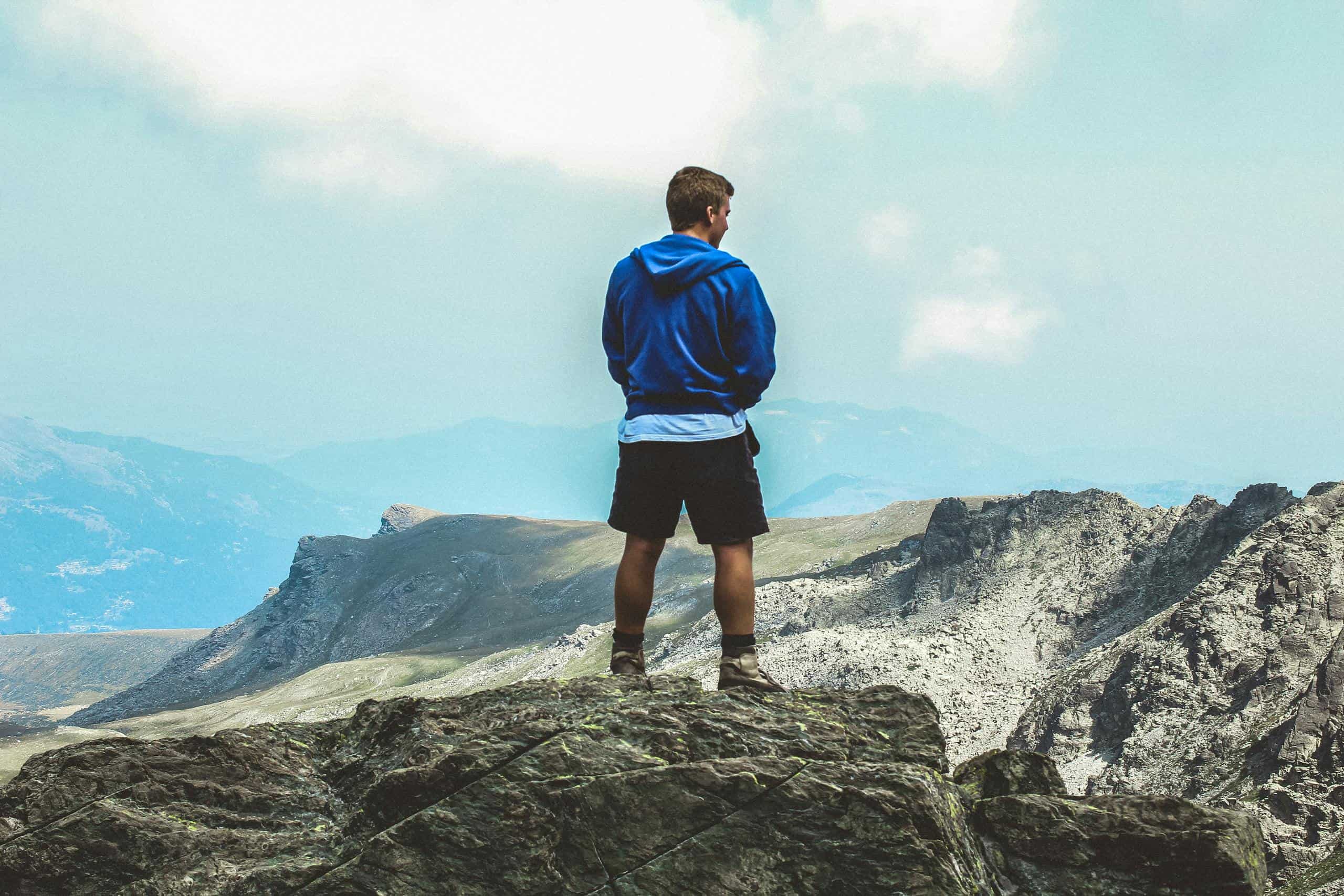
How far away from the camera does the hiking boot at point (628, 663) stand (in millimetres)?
9672

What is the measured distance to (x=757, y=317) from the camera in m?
8.83

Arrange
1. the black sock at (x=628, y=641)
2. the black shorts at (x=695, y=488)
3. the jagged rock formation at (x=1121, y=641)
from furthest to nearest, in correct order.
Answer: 1. the jagged rock formation at (x=1121, y=641)
2. the black sock at (x=628, y=641)
3. the black shorts at (x=695, y=488)

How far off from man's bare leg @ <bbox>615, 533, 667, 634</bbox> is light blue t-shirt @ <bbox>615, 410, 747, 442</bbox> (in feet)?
3.27

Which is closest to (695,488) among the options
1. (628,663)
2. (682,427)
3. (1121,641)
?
(682,427)

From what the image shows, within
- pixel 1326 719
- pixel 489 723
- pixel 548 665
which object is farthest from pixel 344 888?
pixel 548 665

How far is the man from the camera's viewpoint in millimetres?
8836

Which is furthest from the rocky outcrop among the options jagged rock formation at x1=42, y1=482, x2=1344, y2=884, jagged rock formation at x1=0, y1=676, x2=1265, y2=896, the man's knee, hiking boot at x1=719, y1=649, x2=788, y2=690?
the man's knee

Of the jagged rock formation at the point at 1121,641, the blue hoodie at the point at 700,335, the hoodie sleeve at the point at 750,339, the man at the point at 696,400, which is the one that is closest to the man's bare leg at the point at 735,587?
the man at the point at 696,400

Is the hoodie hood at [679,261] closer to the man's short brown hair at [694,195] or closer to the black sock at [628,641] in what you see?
the man's short brown hair at [694,195]

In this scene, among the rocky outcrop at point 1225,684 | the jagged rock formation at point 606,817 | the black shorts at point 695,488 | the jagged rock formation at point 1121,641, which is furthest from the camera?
the rocky outcrop at point 1225,684

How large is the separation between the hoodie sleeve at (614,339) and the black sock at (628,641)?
2.43 m

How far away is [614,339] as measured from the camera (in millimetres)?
9625

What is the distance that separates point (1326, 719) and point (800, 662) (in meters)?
46.4

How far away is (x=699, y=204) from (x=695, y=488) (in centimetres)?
267
